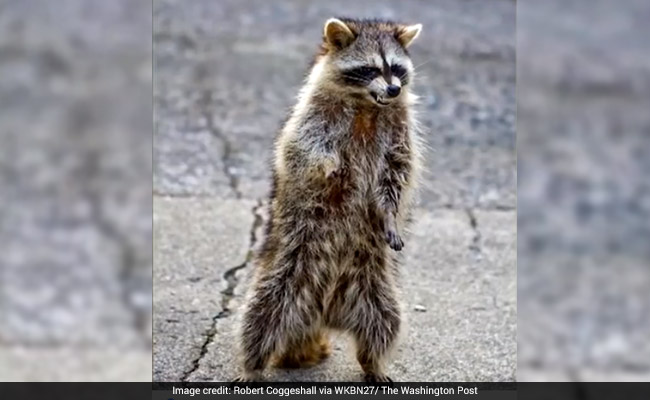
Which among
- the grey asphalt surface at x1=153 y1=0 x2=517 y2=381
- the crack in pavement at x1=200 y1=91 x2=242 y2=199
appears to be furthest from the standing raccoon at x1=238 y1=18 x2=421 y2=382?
the crack in pavement at x1=200 y1=91 x2=242 y2=199

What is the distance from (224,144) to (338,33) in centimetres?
277

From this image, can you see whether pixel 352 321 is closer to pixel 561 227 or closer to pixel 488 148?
pixel 561 227

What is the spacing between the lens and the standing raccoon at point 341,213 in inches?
163

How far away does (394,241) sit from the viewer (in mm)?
4062

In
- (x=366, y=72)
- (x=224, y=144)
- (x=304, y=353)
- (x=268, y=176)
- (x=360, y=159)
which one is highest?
(x=366, y=72)

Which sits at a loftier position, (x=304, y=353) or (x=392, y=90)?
(x=392, y=90)

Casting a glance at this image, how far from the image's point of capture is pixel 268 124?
23.9 feet

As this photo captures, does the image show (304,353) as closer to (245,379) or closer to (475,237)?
(245,379)

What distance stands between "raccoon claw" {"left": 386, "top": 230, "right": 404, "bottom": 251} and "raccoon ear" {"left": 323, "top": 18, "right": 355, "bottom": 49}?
0.84 meters

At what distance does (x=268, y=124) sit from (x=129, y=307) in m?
3.97

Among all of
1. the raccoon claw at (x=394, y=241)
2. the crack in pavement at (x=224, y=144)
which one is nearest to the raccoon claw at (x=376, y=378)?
the raccoon claw at (x=394, y=241)

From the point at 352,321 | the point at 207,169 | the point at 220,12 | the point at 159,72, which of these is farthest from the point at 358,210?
the point at 220,12

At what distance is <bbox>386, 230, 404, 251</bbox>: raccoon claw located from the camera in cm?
405

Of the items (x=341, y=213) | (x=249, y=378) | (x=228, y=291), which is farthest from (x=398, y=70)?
(x=228, y=291)
